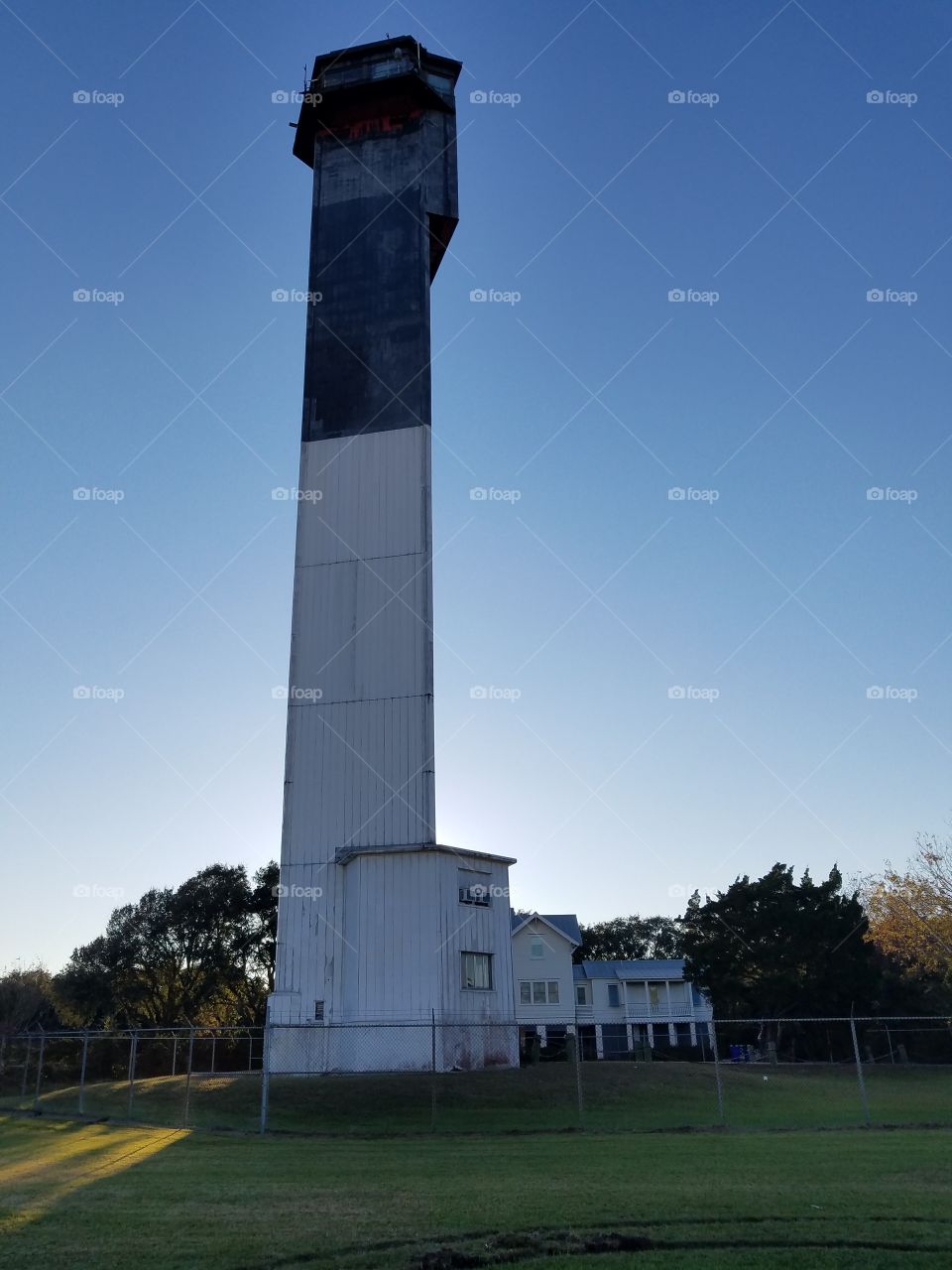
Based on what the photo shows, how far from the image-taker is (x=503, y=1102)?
2045 cm

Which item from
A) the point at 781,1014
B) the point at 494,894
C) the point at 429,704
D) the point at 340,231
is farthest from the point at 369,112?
the point at 781,1014

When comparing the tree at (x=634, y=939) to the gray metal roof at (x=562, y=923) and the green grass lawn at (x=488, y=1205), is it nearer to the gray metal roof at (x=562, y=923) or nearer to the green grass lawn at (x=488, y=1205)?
the gray metal roof at (x=562, y=923)

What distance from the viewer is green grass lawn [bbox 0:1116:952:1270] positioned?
731cm

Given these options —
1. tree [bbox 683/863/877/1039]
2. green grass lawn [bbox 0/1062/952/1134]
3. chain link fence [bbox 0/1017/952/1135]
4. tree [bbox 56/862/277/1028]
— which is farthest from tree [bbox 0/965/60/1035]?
tree [bbox 683/863/877/1039]

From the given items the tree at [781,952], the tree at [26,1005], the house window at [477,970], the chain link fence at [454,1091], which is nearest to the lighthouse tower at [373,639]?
the house window at [477,970]

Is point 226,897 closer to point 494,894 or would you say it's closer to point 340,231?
point 494,894

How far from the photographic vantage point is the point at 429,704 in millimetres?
27062

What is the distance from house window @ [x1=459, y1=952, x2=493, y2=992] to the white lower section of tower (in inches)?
5.5

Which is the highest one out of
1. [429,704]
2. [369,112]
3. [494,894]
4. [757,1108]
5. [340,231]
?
[369,112]

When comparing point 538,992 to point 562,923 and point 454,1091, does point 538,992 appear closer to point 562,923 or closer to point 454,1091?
point 562,923

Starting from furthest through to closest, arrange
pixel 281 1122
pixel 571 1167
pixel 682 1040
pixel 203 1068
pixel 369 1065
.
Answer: pixel 682 1040
pixel 203 1068
pixel 369 1065
pixel 281 1122
pixel 571 1167

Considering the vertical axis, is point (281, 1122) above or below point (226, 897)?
below

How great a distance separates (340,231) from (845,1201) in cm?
3105

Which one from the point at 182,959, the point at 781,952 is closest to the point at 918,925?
the point at 781,952
